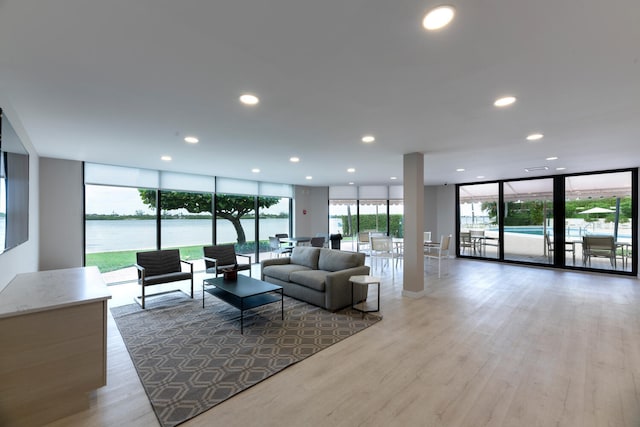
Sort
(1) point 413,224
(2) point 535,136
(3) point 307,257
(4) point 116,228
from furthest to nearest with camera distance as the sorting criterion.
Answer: (4) point 116,228 → (3) point 307,257 → (1) point 413,224 → (2) point 535,136

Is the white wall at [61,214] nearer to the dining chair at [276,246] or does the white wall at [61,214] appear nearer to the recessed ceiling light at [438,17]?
the dining chair at [276,246]

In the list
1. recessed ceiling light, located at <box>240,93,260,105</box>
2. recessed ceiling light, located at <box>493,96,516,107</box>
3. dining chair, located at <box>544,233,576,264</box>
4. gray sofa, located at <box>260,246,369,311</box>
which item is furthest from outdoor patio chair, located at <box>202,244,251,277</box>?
dining chair, located at <box>544,233,576,264</box>

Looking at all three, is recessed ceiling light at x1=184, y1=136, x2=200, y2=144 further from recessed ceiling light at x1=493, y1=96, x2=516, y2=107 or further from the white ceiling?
recessed ceiling light at x1=493, y1=96, x2=516, y2=107

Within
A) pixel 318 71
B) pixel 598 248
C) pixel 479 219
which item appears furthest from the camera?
pixel 479 219

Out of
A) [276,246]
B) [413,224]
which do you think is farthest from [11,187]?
[276,246]

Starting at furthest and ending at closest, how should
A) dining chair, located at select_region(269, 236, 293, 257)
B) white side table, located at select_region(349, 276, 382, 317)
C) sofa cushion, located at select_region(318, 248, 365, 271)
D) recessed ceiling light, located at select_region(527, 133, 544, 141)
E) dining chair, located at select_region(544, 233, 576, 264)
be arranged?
dining chair, located at select_region(269, 236, 293, 257)
dining chair, located at select_region(544, 233, 576, 264)
sofa cushion, located at select_region(318, 248, 365, 271)
white side table, located at select_region(349, 276, 382, 317)
recessed ceiling light, located at select_region(527, 133, 544, 141)

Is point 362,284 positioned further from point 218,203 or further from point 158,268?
point 218,203

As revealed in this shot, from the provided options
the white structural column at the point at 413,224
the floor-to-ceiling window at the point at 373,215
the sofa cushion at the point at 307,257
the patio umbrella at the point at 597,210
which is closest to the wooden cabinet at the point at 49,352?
the sofa cushion at the point at 307,257

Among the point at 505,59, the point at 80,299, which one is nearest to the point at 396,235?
the point at 505,59

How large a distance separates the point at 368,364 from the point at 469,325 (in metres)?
1.73

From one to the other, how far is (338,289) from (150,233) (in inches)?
191

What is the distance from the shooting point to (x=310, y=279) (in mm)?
4191

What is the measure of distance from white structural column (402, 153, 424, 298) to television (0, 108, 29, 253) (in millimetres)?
4785

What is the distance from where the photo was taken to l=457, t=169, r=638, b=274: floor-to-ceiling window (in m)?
6.41
